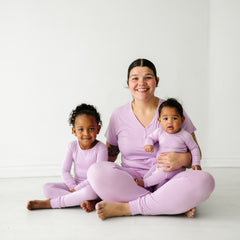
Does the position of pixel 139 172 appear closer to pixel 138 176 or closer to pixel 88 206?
pixel 138 176

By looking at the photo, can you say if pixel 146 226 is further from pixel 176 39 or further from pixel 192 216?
pixel 176 39

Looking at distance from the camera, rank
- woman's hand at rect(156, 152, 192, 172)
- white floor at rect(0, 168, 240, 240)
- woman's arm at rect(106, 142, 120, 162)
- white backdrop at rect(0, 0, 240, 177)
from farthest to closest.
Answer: white backdrop at rect(0, 0, 240, 177)
woman's arm at rect(106, 142, 120, 162)
woman's hand at rect(156, 152, 192, 172)
white floor at rect(0, 168, 240, 240)

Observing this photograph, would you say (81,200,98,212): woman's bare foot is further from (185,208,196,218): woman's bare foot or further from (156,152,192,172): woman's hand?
(185,208,196,218): woman's bare foot

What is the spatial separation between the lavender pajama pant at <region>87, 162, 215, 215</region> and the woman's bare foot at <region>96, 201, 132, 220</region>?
0.12 feet

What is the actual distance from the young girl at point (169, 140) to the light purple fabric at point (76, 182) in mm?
309

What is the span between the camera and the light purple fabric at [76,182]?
217cm

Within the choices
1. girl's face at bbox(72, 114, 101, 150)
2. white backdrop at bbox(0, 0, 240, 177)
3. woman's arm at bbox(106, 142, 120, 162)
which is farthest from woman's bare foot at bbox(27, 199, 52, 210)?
white backdrop at bbox(0, 0, 240, 177)

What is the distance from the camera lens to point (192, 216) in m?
1.98

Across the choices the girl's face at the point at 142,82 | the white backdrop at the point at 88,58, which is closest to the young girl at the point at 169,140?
the girl's face at the point at 142,82

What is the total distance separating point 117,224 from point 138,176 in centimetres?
46

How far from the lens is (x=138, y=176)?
228 centimetres

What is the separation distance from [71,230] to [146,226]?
1.30 ft

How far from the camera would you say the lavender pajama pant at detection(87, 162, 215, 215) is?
1.91 metres

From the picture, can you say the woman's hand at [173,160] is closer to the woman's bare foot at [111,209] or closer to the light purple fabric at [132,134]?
the light purple fabric at [132,134]
